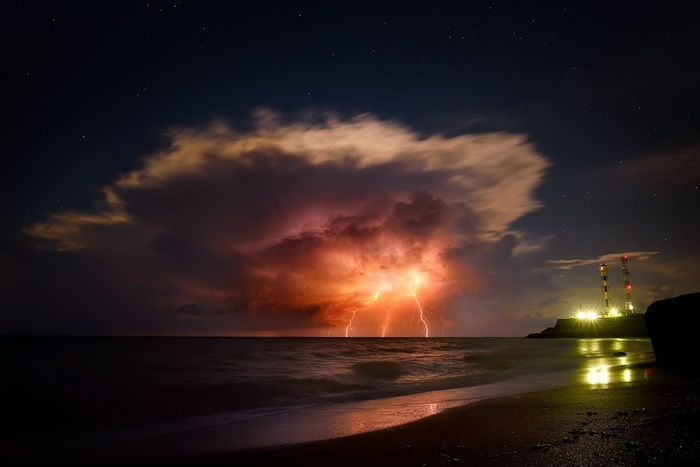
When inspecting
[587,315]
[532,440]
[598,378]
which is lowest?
[598,378]

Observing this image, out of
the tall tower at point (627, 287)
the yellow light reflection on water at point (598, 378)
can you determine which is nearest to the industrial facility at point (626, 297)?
the tall tower at point (627, 287)

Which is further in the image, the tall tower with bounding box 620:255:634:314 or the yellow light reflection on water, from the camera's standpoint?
the tall tower with bounding box 620:255:634:314

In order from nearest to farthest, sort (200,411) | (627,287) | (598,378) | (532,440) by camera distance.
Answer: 1. (532,440)
2. (200,411)
3. (598,378)
4. (627,287)

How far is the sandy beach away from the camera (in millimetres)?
6223

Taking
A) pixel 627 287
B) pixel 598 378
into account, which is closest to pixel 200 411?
pixel 598 378

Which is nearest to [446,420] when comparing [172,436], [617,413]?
[617,413]

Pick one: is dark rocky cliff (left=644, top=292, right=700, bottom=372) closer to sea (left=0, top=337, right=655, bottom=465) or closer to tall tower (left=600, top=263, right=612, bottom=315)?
sea (left=0, top=337, right=655, bottom=465)

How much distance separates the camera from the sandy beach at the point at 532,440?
6223mm

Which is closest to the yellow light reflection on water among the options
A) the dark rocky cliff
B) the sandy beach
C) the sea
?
the sea

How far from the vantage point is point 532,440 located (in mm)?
7496

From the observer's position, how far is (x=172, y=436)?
12297mm

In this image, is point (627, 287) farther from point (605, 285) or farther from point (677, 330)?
point (677, 330)

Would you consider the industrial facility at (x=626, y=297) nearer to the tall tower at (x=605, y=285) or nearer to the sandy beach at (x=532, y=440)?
the tall tower at (x=605, y=285)

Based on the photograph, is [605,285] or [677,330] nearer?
[677,330]
